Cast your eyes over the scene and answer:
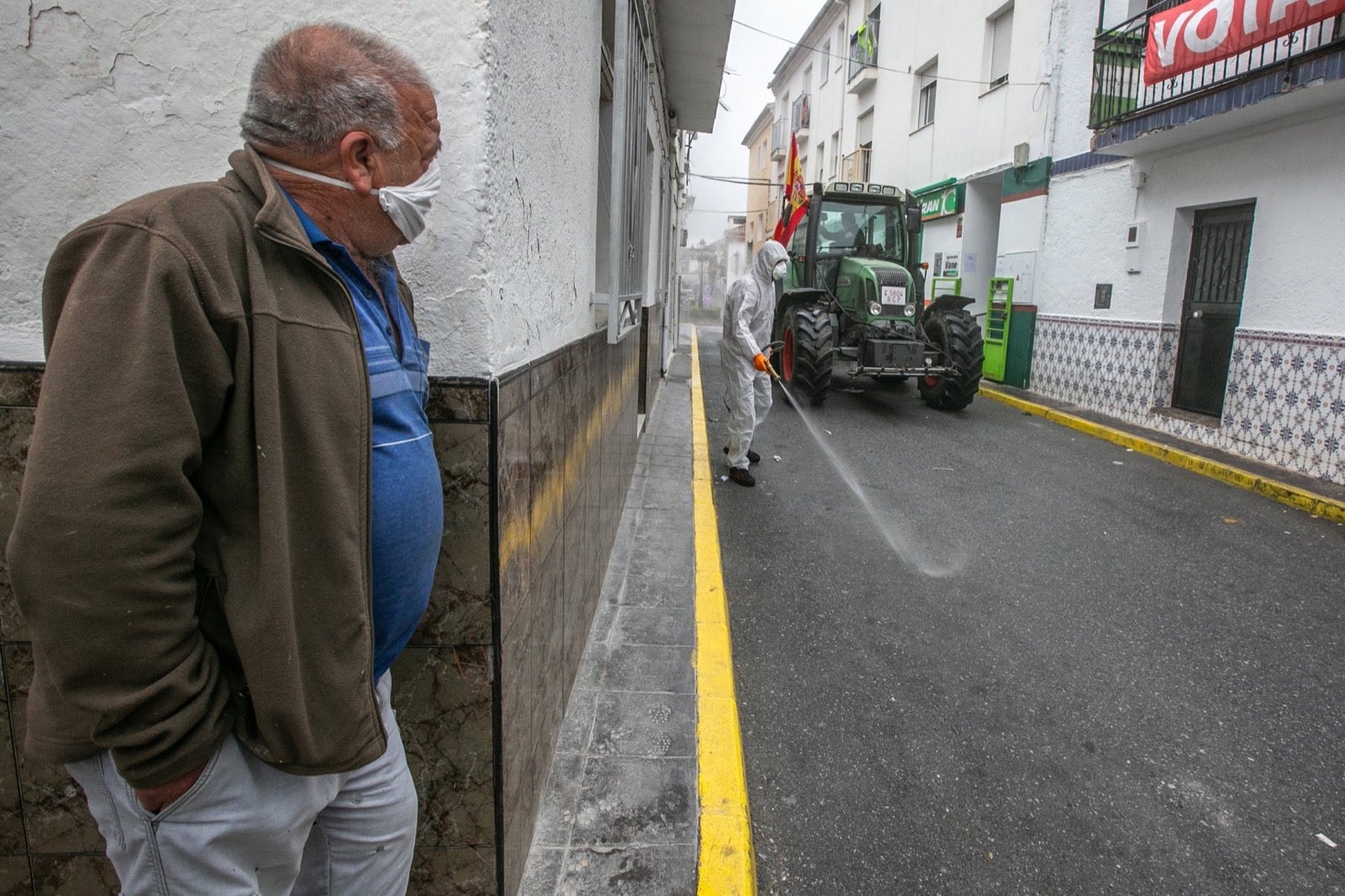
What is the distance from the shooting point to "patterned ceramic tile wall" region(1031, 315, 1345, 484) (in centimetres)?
687

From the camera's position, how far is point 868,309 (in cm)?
975

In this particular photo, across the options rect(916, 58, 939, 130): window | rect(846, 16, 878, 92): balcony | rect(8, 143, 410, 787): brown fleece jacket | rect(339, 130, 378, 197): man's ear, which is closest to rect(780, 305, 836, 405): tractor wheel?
rect(339, 130, 378, 197): man's ear

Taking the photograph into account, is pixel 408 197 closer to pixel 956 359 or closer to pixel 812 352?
pixel 812 352

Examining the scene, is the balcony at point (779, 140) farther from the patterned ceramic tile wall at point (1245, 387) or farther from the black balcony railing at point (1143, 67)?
the patterned ceramic tile wall at point (1245, 387)

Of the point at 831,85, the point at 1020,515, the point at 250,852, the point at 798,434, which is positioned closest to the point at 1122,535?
the point at 1020,515

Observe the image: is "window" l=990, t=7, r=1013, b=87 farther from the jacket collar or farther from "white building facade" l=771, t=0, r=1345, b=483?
the jacket collar

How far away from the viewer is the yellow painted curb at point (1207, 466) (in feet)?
19.9

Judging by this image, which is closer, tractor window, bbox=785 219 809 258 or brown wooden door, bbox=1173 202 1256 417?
brown wooden door, bbox=1173 202 1256 417

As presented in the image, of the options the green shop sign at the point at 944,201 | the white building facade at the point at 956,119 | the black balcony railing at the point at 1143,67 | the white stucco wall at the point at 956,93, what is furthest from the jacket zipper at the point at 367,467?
the green shop sign at the point at 944,201

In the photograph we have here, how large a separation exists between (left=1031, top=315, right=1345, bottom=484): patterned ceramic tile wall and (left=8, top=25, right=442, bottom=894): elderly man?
27.5 feet

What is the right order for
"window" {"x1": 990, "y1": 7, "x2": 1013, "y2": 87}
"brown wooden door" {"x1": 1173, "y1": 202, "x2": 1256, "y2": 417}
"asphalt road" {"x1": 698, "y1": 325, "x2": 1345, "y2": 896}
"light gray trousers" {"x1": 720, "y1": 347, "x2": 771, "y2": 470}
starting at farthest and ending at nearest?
"window" {"x1": 990, "y1": 7, "x2": 1013, "y2": 87}, "brown wooden door" {"x1": 1173, "y1": 202, "x2": 1256, "y2": 417}, "light gray trousers" {"x1": 720, "y1": 347, "x2": 771, "y2": 470}, "asphalt road" {"x1": 698, "y1": 325, "x2": 1345, "y2": 896}

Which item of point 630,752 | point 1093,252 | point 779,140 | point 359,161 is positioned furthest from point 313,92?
point 779,140

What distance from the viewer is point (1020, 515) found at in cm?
571

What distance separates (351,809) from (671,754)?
1.49 meters
